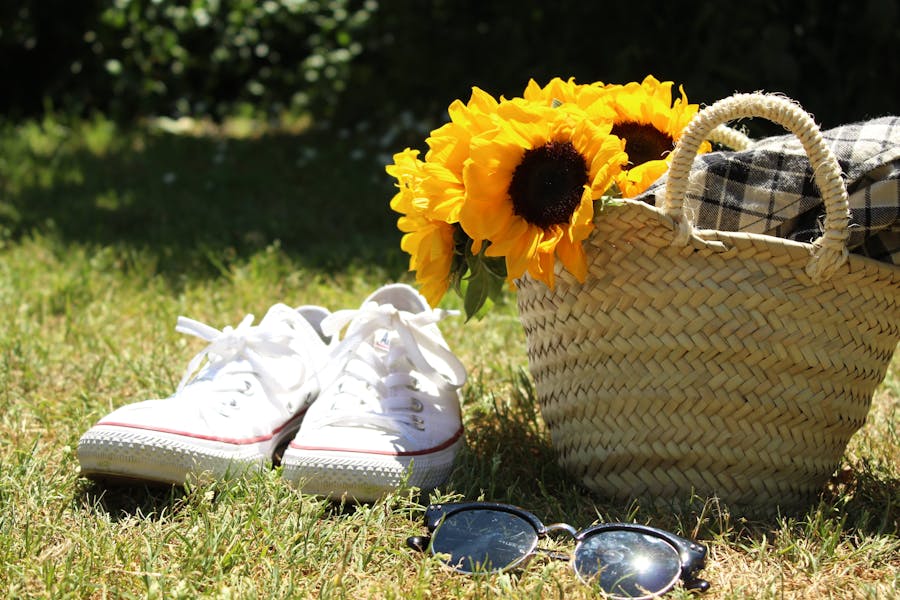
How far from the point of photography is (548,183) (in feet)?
4.76

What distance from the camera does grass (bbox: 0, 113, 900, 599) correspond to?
4.45 feet

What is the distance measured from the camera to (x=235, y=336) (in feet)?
5.92

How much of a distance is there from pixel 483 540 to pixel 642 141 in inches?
27.2

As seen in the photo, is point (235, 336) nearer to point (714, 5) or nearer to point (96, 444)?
point (96, 444)

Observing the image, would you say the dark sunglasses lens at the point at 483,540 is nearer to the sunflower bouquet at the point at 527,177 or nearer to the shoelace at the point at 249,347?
the sunflower bouquet at the point at 527,177

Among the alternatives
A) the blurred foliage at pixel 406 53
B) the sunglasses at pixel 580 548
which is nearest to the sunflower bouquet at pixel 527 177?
the sunglasses at pixel 580 548

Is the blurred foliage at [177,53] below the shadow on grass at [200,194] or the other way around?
the other way around

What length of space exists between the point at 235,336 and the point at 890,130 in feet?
3.77

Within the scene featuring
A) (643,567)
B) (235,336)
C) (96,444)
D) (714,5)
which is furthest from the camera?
(714,5)

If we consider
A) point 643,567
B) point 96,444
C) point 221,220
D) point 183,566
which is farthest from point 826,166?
point 221,220

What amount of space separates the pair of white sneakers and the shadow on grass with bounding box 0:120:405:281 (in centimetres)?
101

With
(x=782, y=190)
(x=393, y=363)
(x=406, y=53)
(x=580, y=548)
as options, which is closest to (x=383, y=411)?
(x=393, y=363)

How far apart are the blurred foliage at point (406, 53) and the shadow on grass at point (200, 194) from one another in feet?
1.11

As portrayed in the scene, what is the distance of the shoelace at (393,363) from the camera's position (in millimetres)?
1702
